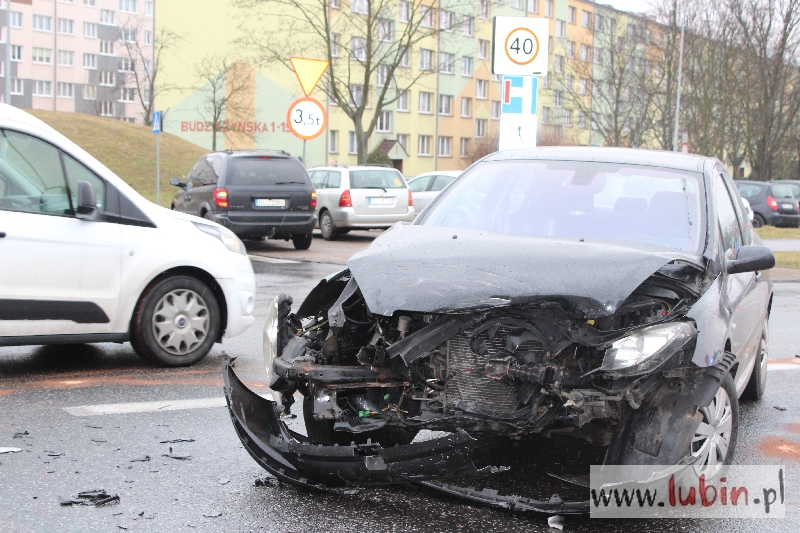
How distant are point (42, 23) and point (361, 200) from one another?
7306 centimetres

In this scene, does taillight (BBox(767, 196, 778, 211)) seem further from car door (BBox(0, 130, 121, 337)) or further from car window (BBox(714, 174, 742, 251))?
car door (BBox(0, 130, 121, 337))

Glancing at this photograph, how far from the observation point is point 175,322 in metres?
7.09

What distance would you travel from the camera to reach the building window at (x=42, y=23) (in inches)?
3305

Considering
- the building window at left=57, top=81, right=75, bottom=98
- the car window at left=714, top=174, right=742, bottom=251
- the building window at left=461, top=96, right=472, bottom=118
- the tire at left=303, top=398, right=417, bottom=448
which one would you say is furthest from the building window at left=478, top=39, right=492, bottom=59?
the tire at left=303, top=398, right=417, bottom=448

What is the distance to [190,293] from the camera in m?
7.15

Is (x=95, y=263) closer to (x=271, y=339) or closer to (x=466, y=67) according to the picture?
(x=271, y=339)

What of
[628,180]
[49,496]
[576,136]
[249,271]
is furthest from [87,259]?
[576,136]

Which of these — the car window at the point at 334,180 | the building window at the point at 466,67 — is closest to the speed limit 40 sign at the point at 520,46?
the car window at the point at 334,180

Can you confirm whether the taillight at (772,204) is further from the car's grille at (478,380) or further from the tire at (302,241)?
the car's grille at (478,380)

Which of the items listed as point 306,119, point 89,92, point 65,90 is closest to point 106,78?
point 89,92

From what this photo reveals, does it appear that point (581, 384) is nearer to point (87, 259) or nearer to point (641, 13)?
point (87, 259)

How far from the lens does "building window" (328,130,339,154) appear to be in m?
64.7

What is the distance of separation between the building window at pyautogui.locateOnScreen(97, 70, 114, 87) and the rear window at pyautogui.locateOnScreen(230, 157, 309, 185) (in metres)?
76.5

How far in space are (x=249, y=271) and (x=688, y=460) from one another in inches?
174
